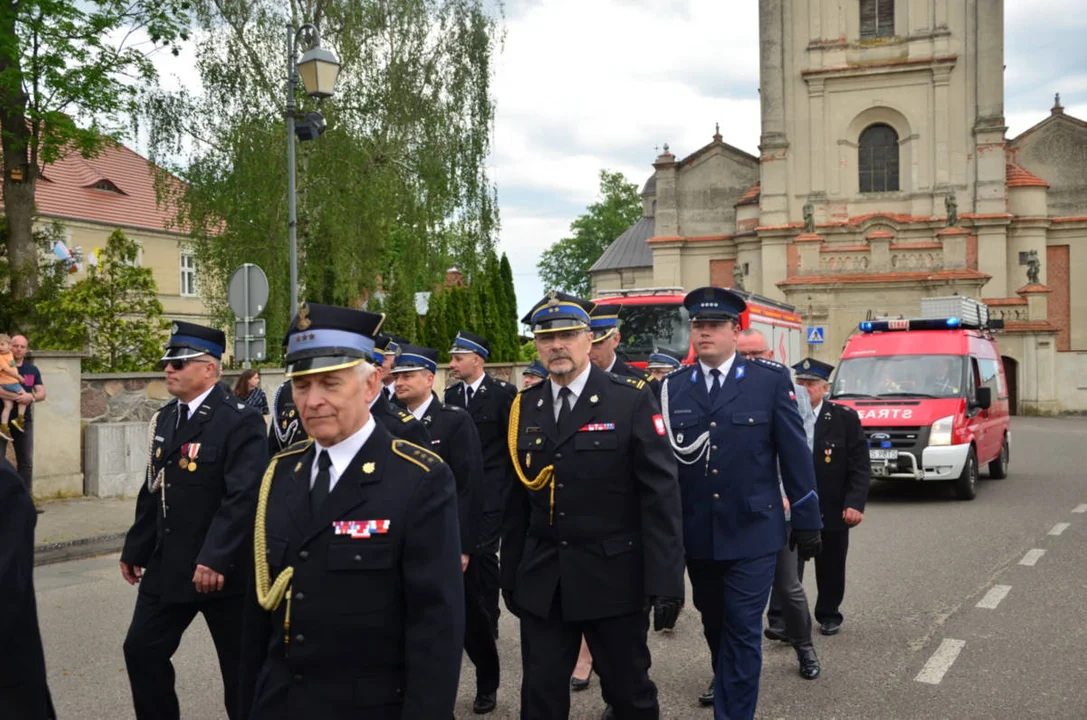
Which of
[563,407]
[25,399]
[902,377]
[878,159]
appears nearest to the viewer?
[563,407]

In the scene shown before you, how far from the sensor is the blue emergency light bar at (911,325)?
16.0 m

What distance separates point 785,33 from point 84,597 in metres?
43.0

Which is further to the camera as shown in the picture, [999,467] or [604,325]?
[999,467]

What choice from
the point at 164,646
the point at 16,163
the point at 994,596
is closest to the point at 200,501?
the point at 164,646

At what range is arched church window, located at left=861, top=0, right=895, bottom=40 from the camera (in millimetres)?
44781

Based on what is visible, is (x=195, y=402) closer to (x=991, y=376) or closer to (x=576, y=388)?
(x=576, y=388)

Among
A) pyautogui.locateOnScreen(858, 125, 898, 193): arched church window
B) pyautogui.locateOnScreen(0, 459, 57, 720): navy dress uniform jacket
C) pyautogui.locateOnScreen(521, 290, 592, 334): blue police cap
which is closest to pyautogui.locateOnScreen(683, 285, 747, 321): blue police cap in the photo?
pyautogui.locateOnScreen(521, 290, 592, 334): blue police cap

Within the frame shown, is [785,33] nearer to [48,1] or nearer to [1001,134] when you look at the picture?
[1001,134]

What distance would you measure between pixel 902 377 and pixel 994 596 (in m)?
7.51

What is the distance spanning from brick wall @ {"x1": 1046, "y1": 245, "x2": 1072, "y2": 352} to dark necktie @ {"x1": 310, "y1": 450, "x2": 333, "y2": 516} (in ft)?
152

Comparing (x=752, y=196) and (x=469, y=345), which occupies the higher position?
(x=752, y=196)

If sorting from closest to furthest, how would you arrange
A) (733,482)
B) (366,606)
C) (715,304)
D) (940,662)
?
1. (366,606)
2. (733,482)
3. (715,304)
4. (940,662)

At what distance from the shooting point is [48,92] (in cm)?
1848

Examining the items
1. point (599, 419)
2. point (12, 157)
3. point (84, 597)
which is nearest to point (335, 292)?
point (12, 157)
